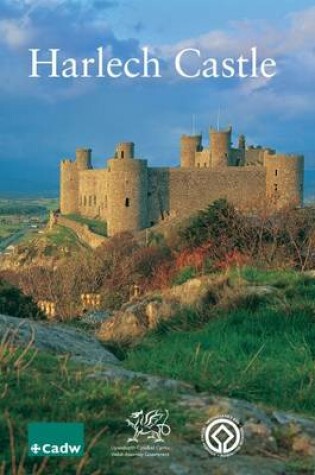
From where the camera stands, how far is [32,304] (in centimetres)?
1039

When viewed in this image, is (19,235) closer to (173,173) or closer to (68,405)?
(173,173)

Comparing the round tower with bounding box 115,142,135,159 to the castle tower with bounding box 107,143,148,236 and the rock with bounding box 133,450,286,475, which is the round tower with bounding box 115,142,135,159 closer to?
the castle tower with bounding box 107,143,148,236

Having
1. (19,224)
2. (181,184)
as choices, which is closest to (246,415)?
(181,184)

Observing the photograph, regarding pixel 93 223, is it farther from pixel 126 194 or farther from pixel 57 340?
pixel 57 340

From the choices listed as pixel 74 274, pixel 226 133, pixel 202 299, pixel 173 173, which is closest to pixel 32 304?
pixel 202 299

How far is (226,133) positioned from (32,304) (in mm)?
45004

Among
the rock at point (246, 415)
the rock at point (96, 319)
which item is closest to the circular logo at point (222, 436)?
the rock at point (246, 415)

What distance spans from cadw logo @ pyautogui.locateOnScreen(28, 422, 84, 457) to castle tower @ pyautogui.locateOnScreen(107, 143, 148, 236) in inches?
1778

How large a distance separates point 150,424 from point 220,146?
170 ft

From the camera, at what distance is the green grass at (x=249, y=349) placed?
4867mm

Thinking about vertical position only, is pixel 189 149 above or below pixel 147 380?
above

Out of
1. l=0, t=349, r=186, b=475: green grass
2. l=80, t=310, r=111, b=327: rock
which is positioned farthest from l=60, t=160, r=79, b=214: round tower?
l=0, t=349, r=186, b=475: green grass

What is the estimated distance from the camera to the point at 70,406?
3.71 meters

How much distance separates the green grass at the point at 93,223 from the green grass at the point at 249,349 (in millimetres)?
40966
